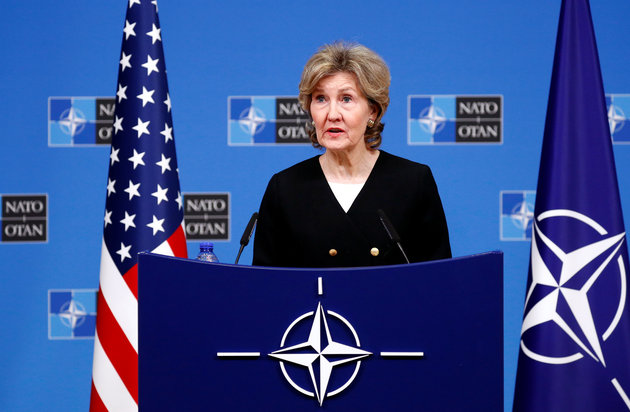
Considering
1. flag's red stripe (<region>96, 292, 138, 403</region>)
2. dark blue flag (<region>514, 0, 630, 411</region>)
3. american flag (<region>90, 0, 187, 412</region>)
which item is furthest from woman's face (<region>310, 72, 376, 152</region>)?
flag's red stripe (<region>96, 292, 138, 403</region>)

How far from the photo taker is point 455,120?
10.5 feet

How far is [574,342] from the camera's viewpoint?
2.01m

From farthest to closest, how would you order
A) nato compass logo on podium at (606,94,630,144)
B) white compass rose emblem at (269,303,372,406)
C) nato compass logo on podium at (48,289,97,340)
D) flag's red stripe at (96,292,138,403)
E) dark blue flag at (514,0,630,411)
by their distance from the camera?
nato compass logo on podium at (48,289,97,340) → nato compass logo on podium at (606,94,630,144) → flag's red stripe at (96,292,138,403) → dark blue flag at (514,0,630,411) → white compass rose emblem at (269,303,372,406)

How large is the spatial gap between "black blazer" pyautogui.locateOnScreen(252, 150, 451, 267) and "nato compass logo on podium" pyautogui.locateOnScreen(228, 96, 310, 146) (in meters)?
1.44

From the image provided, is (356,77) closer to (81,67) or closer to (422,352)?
(422,352)

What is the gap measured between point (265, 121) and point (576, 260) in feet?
5.31

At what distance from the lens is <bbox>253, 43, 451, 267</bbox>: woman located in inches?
66.5

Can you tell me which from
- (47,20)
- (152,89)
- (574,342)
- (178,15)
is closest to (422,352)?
(574,342)

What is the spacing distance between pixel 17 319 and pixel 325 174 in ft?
6.87

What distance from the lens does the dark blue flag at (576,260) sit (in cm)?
200

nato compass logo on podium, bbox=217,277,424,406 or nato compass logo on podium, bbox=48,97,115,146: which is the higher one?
nato compass logo on podium, bbox=48,97,115,146

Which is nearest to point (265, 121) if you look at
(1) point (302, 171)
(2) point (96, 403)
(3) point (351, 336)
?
(2) point (96, 403)

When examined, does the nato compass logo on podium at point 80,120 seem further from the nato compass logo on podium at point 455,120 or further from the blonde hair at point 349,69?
the blonde hair at point 349,69

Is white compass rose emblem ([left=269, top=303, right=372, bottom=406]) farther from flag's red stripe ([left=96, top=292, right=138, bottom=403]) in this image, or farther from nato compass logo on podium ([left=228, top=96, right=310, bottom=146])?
nato compass logo on podium ([left=228, top=96, right=310, bottom=146])
